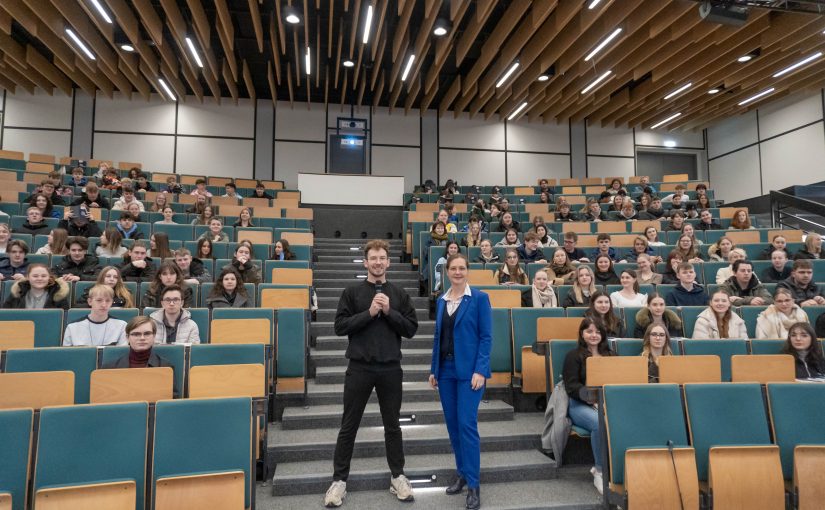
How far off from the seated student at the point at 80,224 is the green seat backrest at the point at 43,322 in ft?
6.92

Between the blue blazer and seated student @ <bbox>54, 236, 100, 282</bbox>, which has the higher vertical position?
seated student @ <bbox>54, 236, 100, 282</bbox>

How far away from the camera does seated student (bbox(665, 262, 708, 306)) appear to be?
3680mm

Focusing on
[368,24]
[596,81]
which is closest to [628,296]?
[368,24]

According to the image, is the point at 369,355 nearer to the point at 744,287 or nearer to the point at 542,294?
the point at 542,294

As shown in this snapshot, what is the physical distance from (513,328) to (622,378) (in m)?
0.97

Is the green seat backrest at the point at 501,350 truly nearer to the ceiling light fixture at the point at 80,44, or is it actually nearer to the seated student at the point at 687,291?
the seated student at the point at 687,291

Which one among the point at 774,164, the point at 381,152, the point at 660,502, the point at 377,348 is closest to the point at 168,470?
the point at 377,348

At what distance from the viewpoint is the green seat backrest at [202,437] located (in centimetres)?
186

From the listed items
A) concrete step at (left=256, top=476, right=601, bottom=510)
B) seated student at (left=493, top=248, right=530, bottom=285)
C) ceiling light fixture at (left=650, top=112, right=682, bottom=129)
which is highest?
ceiling light fixture at (left=650, top=112, right=682, bottom=129)

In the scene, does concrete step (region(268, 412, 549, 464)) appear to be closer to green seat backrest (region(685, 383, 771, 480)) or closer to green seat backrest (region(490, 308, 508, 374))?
green seat backrest (region(490, 308, 508, 374))

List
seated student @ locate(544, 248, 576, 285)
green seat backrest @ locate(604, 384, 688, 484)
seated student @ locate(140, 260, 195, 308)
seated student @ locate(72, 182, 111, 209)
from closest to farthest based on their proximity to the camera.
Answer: green seat backrest @ locate(604, 384, 688, 484)
seated student @ locate(140, 260, 195, 308)
seated student @ locate(544, 248, 576, 285)
seated student @ locate(72, 182, 111, 209)

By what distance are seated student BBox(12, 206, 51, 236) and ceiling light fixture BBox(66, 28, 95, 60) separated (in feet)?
10.8

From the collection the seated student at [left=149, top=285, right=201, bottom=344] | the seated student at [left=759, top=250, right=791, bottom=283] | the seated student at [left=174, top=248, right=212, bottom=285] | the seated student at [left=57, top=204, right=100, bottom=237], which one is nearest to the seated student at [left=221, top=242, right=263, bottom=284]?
the seated student at [left=174, top=248, right=212, bottom=285]

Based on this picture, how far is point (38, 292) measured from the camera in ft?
10.5
